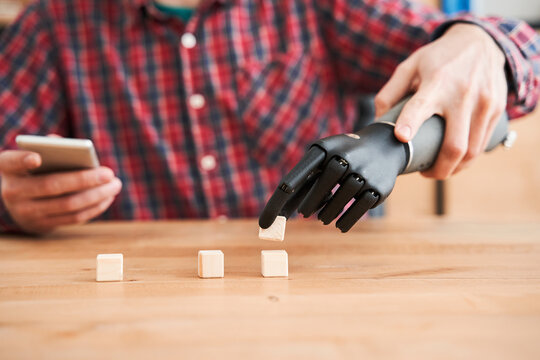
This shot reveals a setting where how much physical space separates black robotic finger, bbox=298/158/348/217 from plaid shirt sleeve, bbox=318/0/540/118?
0.40 m

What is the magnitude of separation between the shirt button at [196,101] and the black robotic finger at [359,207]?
0.64 m

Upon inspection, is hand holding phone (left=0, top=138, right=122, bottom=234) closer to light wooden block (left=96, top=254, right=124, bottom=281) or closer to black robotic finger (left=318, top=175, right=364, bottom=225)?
light wooden block (left=96, top=254, right=124, bottom=281)

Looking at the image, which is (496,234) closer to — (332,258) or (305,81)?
(332,258)

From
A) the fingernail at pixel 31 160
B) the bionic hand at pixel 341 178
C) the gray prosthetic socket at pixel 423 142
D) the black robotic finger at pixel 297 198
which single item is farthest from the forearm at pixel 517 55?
the fingernail at pixel 31 160

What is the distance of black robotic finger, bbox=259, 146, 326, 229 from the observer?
48cm

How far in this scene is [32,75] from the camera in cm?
115

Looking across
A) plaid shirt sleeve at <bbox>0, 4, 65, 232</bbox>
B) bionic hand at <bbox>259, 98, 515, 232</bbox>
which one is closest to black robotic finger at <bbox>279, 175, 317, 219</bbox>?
bionic hand at <bbox>259, 98, 515, 232</bbox>

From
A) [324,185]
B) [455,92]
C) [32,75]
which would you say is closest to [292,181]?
[324,185]

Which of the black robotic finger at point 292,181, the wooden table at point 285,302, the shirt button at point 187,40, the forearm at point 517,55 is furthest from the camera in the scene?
the shirt button at point 187,40

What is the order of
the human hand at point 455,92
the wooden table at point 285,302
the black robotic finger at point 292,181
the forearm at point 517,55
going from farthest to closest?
the forearm at point 517,55
the human hand at point 455,92
the black robotic finger at point 292,181
the wooden table at point 285,302

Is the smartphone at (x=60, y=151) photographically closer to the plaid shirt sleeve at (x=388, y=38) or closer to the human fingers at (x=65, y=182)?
the human fingers at (x=65, y=182)

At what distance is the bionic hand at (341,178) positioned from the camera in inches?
19.3

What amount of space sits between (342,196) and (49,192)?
18.6 inches

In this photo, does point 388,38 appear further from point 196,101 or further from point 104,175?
point 104,175
